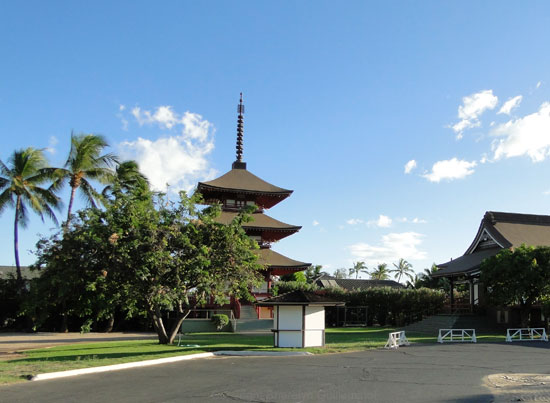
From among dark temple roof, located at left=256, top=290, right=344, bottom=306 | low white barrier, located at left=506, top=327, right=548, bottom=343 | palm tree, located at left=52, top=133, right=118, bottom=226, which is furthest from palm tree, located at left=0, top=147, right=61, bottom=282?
low white barrier, located at left=506, top=327, right=548, bottom=343

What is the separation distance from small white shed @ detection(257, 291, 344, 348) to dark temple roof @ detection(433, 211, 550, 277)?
15.4 m

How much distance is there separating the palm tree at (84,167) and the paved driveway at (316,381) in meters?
22.5

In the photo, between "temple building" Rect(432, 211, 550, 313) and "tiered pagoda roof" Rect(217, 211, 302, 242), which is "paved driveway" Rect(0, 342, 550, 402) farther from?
"tiered pagoda roof" Rect(217, 211, 302, 242)

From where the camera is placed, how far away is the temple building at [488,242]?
3391cm

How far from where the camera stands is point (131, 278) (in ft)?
64.0

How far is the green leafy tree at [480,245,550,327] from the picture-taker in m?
27.7

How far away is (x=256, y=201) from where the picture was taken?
42.0 meters

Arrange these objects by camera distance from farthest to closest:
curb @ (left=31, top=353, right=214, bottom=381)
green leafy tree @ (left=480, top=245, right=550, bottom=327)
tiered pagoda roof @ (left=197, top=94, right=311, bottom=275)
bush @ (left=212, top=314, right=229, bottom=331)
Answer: tiered pagoda roof @ (left=197, top=94, right=311, bottom=275) → bush @ (left=212, top=314, right=229, bottom=331) → green leafy tree @ (left=480, top=245, right=550, bottom=327) → curb @ (left=31, top=353, right=214, bottom=381)

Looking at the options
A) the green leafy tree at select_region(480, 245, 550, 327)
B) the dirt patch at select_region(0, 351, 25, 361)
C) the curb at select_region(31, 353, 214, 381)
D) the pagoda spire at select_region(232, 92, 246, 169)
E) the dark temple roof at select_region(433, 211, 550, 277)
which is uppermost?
the pagoda spire at select_region(232, 92, 246, 169)

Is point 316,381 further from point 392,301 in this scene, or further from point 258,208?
point 392,301

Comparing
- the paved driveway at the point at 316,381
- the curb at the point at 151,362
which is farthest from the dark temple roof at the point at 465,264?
the curb at the point at 151,362

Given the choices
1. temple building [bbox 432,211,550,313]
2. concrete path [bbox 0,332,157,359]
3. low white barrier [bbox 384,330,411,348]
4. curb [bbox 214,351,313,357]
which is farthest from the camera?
→ temple building [bbox 432,211,550,313]

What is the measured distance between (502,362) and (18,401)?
→ 44.8 feet

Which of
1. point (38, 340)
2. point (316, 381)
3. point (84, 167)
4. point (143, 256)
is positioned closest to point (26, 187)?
point (84, 167)
